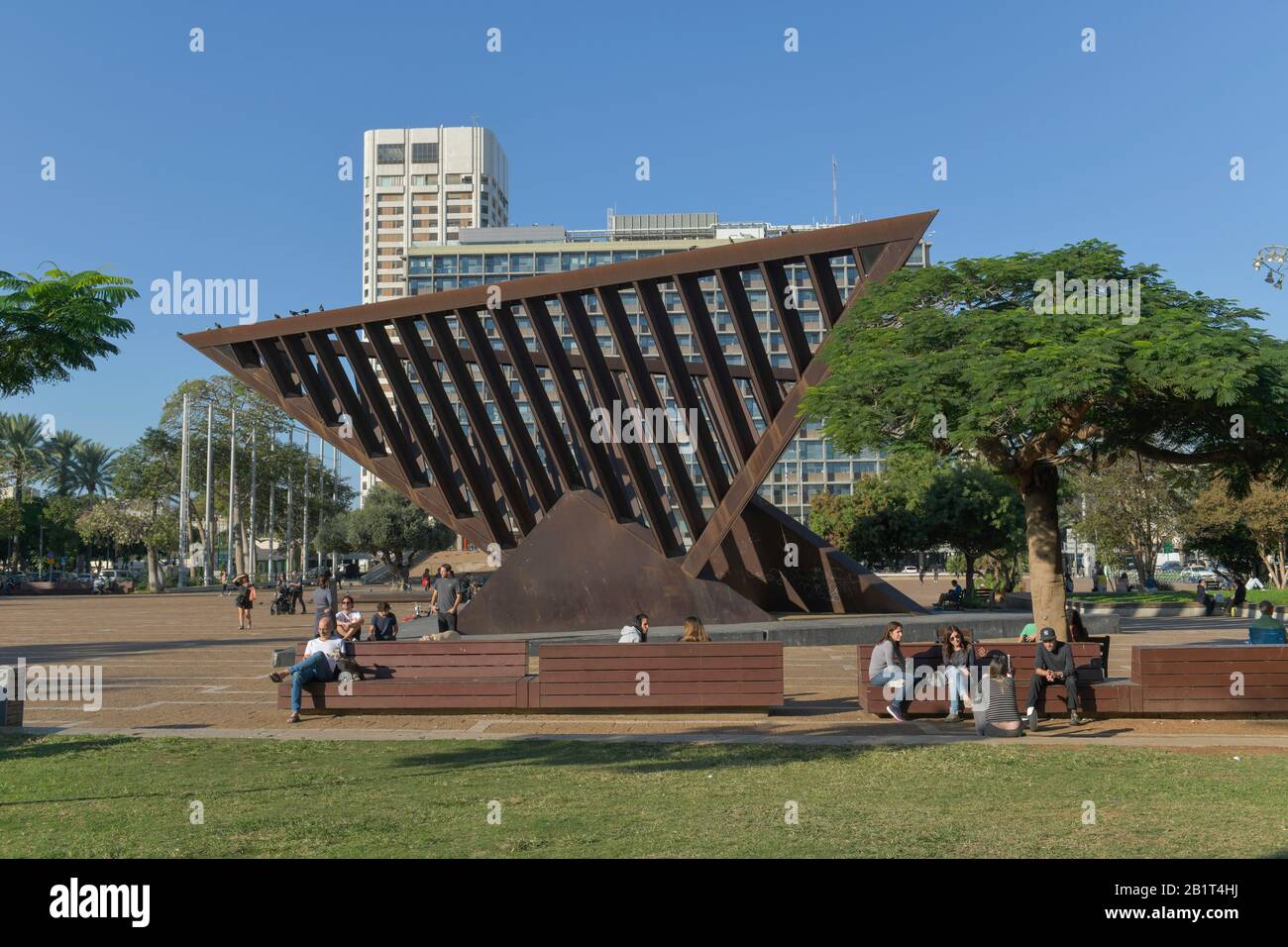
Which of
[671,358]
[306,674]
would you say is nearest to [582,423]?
[671,358]

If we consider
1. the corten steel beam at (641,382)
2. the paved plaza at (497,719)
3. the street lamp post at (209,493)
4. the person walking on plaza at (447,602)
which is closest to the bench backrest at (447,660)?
the paved plaza at (497,719)

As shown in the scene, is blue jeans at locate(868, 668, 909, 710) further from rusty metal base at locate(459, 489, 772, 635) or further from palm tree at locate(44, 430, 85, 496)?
palm tree at locate(44, 430, 85, 496)

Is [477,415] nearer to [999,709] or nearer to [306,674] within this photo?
[306,674]

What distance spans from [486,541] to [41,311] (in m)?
14.7

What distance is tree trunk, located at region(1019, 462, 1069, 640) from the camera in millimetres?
16656

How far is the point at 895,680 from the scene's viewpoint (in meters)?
12.9

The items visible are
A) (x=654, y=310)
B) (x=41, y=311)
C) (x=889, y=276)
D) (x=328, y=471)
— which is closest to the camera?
(x=41, y=311)

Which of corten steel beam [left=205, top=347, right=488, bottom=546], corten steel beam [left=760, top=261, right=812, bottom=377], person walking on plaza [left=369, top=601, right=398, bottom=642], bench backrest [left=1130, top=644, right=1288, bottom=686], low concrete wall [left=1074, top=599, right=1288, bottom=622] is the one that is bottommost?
low concrete wall [left=1074, top=599, right=1288, bottom=622]

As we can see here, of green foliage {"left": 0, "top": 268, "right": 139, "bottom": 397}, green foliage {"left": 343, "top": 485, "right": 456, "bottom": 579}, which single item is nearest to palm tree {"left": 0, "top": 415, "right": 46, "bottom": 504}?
green foliage {"left": 343, "top": 485, "right": 456, "bottom": 579}

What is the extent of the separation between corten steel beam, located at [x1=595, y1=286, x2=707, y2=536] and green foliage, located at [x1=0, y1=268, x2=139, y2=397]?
11294mm

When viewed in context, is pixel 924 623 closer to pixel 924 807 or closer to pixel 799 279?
pixel 924 807

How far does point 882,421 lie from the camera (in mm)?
16281

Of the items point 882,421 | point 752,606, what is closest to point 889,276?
point 882,421

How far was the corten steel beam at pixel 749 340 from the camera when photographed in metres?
22.3
